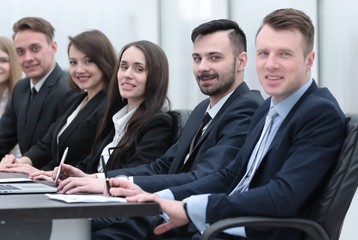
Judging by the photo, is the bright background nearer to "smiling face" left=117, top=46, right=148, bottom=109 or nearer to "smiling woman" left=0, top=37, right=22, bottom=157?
"smiling woman" left=0, top=37, right=22, bottom=157

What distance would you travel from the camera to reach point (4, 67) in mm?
6602

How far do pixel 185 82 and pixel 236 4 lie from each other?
2.97 ft

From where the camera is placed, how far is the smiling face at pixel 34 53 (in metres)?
5.97

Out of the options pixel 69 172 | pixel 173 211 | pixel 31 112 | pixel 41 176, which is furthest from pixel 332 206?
pixel 31 112

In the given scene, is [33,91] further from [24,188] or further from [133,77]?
[24,188]

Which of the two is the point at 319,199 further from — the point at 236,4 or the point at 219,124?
the point at 236,4

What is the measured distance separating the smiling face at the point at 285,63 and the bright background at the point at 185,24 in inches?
71.1

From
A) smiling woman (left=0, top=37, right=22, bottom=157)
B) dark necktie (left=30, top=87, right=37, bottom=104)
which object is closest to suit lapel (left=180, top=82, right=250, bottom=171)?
dark necktie (left=30, top=87, right=37, bottom=104)

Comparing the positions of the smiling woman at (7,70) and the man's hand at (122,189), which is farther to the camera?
the smiling woman at (7,70)

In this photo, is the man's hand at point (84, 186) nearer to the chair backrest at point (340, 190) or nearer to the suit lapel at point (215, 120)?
the suit lapel at point (215, 120)

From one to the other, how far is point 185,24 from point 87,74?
1880mm

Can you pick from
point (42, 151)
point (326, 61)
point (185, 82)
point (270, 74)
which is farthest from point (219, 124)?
point (185, 82)

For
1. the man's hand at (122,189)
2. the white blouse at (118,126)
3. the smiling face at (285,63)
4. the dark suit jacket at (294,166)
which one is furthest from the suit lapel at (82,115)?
the dark suit jacket at (294,166)

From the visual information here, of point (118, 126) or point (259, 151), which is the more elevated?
point (259, 151)
